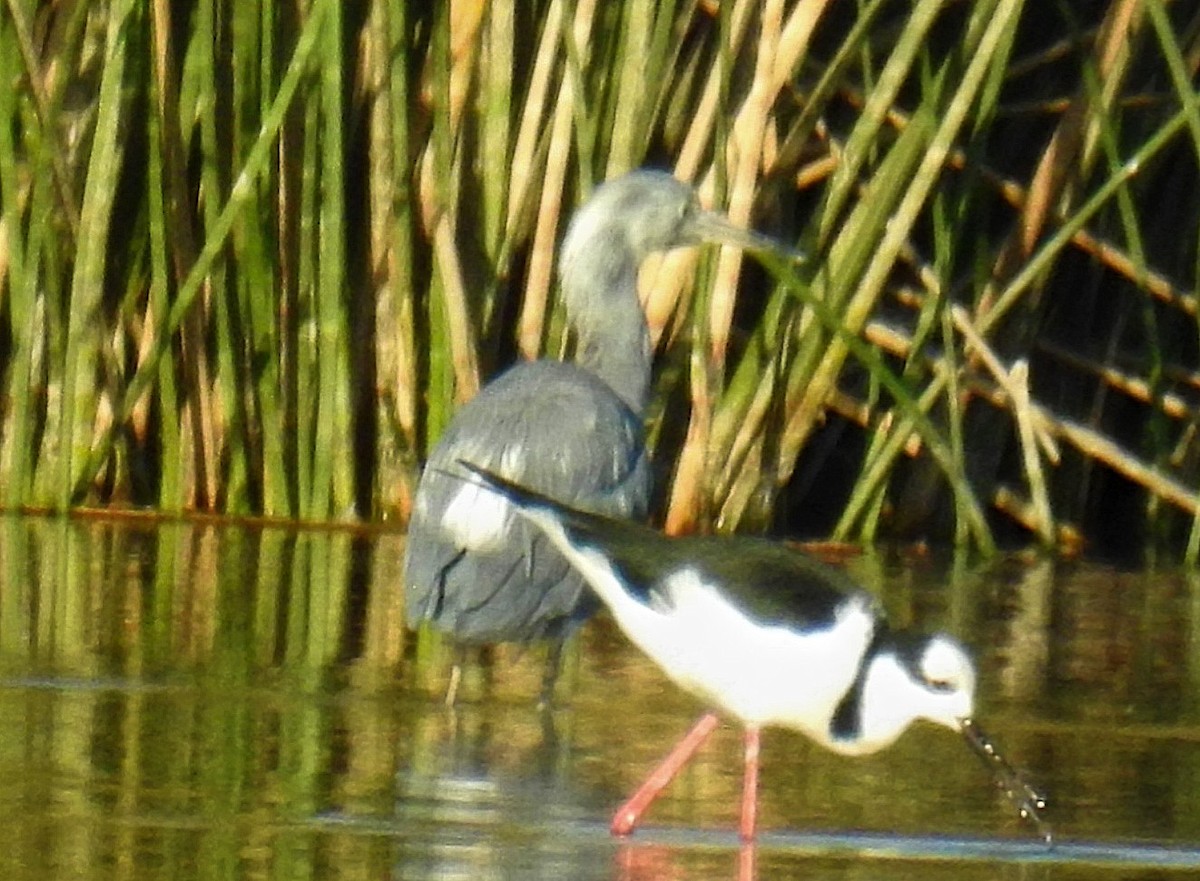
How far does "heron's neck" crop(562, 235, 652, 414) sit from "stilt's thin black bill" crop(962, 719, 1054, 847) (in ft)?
7.17

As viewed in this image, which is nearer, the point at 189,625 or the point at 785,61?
the point at 189,625

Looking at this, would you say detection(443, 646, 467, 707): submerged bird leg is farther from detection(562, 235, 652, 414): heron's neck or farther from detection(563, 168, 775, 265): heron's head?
detection(563, 168, 775, 265): heron's head

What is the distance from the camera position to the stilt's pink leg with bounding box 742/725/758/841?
219 inches

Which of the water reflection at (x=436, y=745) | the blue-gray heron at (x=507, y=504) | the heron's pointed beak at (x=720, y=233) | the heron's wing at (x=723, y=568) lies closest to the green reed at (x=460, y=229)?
the water reflection at (x=436, y=745)

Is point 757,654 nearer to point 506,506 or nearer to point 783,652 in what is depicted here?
point 783,652

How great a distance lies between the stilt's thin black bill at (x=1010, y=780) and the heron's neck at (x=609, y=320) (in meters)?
2.19

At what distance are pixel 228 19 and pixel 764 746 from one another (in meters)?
3.49

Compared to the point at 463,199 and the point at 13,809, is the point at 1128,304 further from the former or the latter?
the point at 13,809

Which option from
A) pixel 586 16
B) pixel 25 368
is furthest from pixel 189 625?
pixel 586 16

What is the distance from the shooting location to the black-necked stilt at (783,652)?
5527mm

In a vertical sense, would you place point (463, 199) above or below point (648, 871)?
above

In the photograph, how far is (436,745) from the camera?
6.48m

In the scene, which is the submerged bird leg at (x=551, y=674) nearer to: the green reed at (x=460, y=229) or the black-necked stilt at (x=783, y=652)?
the black-necked stilt at (x=783, y=652)

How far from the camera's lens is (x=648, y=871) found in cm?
533
